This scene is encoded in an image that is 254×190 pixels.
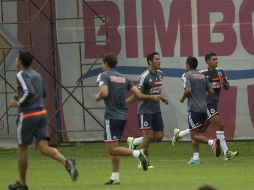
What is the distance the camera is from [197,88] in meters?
20.4

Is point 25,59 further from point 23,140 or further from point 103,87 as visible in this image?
point 103,87

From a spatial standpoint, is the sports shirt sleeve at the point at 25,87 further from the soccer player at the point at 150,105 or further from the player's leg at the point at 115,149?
the soccer player at the point at 150,105

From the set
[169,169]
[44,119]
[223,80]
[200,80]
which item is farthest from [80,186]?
[223,80]

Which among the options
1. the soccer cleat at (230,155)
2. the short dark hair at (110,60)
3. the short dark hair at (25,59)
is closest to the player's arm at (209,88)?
the soccer cleat at (230,155)

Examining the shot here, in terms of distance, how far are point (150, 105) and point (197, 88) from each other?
100 centimetres

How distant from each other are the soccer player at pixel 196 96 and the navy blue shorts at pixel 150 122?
0.62 metres

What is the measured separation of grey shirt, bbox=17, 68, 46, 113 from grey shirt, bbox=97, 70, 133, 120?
1293mm

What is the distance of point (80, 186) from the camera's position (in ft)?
51.2

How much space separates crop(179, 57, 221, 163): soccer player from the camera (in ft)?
66.3

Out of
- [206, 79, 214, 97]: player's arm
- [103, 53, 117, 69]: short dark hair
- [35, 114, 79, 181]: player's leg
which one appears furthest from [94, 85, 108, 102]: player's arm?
[206, 79, 214, 97]: player's arm

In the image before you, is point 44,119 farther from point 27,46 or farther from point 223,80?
point 27,46

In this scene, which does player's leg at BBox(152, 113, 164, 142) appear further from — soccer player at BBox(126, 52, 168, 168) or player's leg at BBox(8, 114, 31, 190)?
player's leg at BBox(8, 114, 31, 190)

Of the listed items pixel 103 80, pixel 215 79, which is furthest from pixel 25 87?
pixel 215 79

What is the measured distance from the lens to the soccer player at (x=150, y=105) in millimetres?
19955
